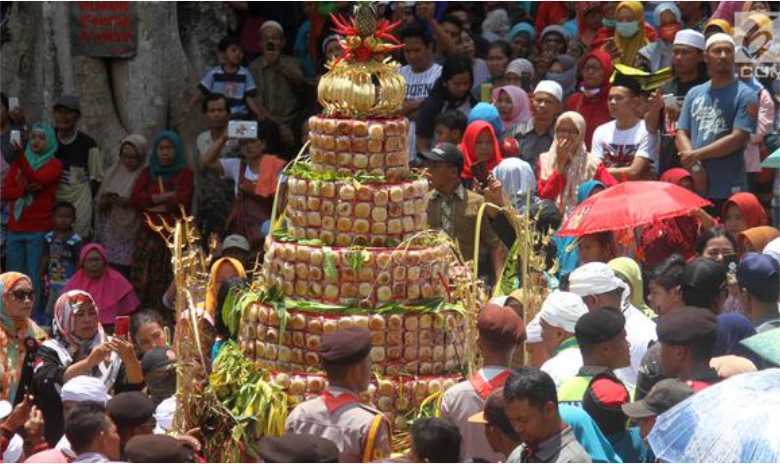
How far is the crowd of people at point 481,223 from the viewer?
9.48m

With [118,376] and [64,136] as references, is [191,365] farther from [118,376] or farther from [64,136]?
[64,136]

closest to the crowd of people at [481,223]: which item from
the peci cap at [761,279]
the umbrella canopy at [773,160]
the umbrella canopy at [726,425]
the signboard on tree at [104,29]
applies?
the peci cap at [761,279]

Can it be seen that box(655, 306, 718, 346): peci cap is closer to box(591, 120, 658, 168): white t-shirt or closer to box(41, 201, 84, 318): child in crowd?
box(591, 120, 658, 168): white t-shirt

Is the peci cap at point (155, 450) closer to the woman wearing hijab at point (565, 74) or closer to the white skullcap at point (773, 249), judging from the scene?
the white skullcap at point (773, 249)

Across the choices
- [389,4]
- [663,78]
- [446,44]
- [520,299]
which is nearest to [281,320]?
[520,299]

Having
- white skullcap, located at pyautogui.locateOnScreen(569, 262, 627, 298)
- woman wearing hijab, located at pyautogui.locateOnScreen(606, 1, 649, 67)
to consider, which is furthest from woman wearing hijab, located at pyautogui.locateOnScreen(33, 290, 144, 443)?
woman wearing hijab, located at pyautogui.locateOnScreen(606, 1, 649, 67)

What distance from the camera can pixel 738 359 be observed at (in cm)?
984

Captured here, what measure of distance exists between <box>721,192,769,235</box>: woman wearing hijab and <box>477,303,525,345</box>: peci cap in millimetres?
3929

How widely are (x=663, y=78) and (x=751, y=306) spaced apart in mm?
4128

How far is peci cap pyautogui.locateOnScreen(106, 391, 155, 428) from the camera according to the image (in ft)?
32.2

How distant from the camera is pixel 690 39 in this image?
50.2 ft

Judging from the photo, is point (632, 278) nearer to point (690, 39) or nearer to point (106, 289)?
point (690, 39)

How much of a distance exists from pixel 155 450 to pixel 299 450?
0.75m

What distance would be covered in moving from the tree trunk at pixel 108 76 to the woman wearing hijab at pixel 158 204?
4.11 feet
